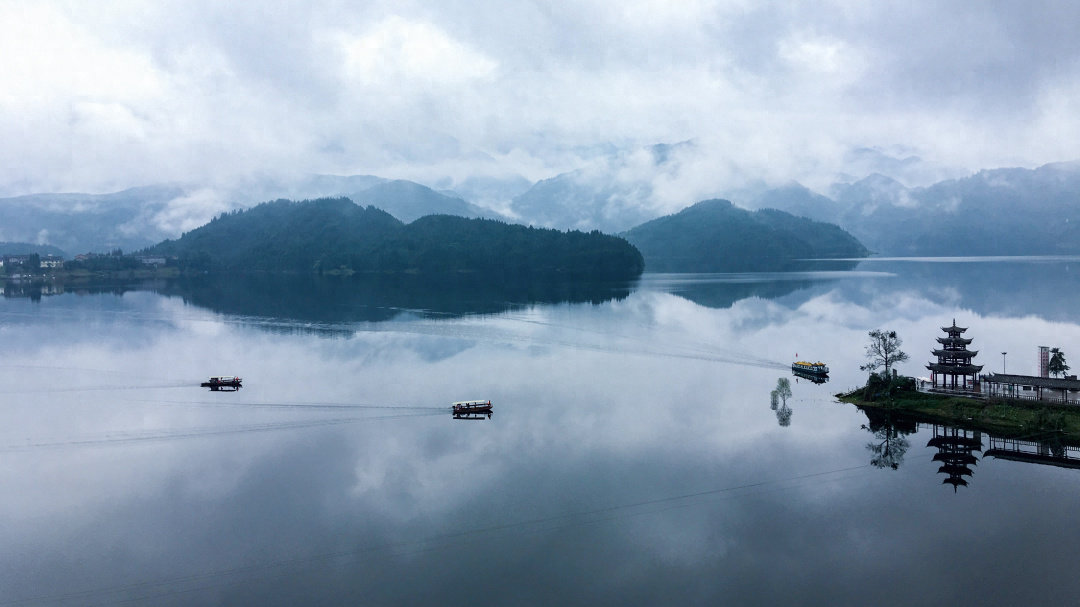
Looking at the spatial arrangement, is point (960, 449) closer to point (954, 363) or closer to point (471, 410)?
point (954, 363)

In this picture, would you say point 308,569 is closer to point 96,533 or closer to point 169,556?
point 169,556

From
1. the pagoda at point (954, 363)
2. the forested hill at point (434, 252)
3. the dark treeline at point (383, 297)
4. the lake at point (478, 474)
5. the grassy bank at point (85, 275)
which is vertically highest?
the forested hill at point (434, 252)

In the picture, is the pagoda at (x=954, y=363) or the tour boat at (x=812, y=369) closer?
the pagoda at (x=954, y=363)

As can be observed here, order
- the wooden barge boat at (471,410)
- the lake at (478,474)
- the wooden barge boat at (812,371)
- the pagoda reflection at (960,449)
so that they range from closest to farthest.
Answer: the lake at (478,474)
the pagoda reflection at (960,449)
the wooden barge boat at (471,410)
the wooden barge boat at (812,371)

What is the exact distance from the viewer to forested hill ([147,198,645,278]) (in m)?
162

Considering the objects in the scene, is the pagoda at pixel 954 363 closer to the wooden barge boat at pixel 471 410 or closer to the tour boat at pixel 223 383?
the wooden barge boat at pixel 471 410

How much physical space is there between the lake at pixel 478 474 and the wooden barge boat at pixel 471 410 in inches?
33.8

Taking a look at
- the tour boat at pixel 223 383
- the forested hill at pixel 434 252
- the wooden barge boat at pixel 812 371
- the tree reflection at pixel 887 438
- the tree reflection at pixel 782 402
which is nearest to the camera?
the tree reflection at pixel 887 438

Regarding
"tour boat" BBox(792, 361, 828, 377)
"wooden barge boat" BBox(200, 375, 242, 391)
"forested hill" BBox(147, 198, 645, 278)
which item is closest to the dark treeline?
"wooden barge boat" BBox(200, 375, 242, 391)

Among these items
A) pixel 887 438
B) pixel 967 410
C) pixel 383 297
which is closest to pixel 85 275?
pixel 383 297

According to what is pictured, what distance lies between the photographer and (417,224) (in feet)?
615

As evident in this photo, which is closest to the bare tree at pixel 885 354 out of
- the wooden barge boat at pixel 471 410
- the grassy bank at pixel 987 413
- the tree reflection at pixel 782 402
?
the grassy bank at pixel 987 413

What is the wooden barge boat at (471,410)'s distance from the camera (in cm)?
3244

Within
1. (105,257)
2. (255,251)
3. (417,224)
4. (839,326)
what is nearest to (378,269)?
(417,224)
